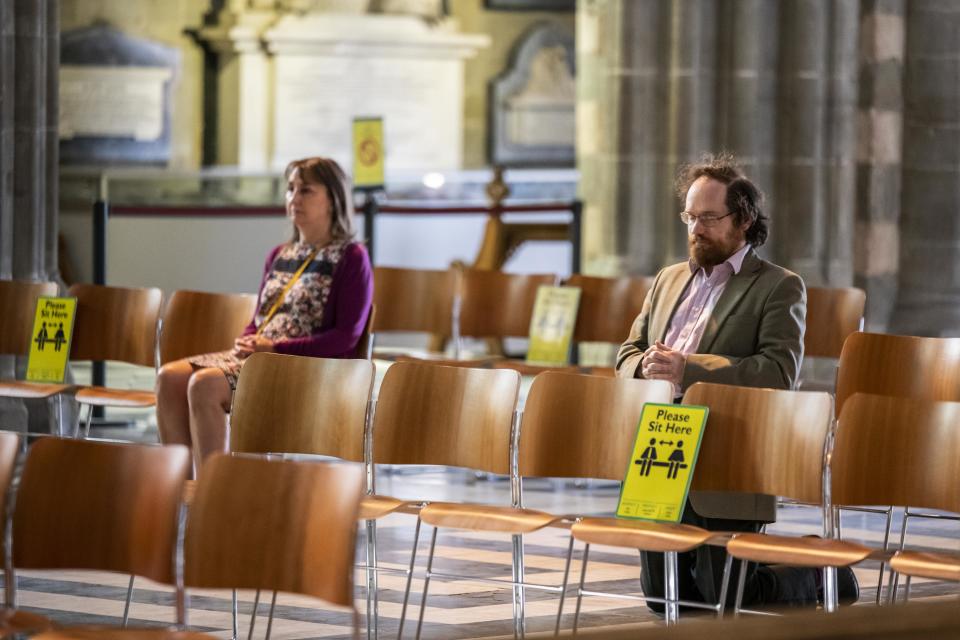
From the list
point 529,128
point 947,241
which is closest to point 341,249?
point 947,241

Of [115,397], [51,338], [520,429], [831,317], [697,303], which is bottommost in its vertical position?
[115,397]

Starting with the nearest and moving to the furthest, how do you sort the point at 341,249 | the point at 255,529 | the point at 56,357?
1. the point at 255,529
2. the point at 341,249
3. the point at 56,357

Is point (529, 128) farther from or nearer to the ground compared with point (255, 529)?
farther from the ground

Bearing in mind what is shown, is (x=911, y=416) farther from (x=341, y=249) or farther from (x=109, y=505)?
(x=341, y=249)

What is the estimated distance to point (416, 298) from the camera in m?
8.08

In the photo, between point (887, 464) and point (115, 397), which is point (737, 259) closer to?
point (887, 464)

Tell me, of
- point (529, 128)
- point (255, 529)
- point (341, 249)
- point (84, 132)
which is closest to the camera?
point (255, 529)

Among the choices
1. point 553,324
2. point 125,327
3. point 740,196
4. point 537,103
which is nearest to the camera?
point 740,196

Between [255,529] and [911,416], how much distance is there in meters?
1.89

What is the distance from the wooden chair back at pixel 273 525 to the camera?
11.7 feet

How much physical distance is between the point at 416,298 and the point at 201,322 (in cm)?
131

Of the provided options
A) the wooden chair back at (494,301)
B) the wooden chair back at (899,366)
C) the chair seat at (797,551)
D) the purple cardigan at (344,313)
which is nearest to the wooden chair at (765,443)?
the chair seat at (797,551)

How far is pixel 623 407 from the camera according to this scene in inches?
192

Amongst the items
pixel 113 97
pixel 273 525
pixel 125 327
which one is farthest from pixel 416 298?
pixel 113 97
